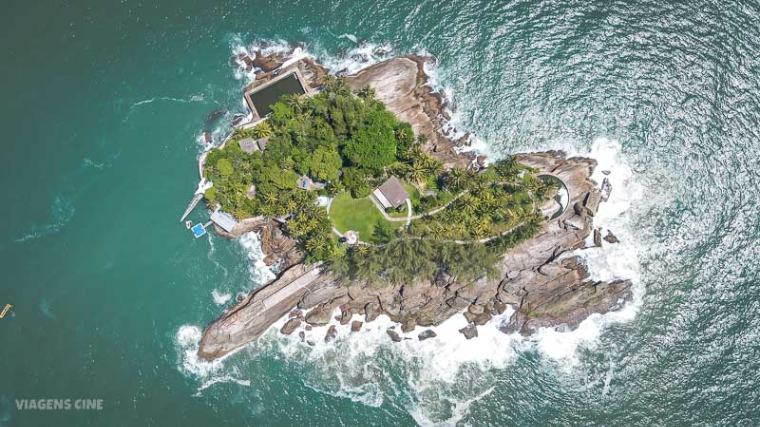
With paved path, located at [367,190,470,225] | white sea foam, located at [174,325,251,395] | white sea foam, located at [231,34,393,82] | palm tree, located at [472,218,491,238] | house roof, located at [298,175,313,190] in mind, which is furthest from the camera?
white sea foam, located at [231,34,393,82]

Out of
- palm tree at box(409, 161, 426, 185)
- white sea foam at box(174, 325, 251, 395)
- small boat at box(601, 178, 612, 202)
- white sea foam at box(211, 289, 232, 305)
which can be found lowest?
white sea foam at box(174, 325, 251, 395)

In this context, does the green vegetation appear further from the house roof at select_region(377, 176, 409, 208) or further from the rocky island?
the house roof at select_region(377, 176, 409, 208)

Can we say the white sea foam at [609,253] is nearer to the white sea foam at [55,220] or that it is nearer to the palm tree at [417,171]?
the palm tree at [417,171]

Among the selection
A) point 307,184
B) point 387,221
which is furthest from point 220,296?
point 387,221

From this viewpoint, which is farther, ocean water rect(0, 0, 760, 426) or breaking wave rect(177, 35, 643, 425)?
breaking wave rect(177, 35, 643, 425)

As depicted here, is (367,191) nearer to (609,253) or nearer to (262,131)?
(262,131)

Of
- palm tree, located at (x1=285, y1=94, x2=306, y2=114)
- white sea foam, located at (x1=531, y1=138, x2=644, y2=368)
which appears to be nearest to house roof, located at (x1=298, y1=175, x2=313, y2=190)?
palm tree, located at (x1=285, y1=94, x2=306, y2=114)

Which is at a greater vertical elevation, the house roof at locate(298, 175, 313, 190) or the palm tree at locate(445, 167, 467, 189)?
the house roof at locate(298, 175, 313, 190)
